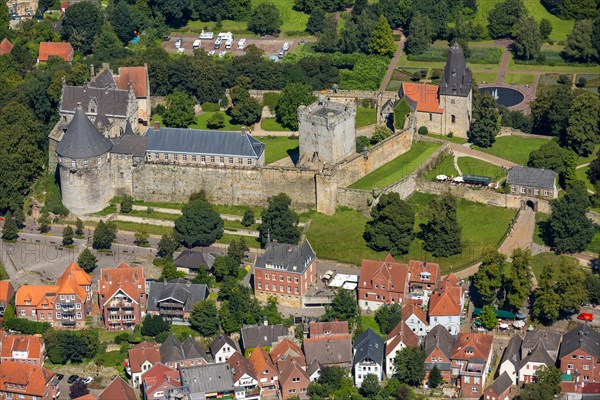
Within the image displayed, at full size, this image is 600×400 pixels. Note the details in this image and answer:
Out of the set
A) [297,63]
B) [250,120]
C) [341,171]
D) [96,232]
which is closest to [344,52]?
[297,63]

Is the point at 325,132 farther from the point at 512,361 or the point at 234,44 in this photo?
the point at 234,44

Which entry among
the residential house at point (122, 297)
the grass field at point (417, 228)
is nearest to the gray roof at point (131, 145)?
the grass field at point (417, 228)

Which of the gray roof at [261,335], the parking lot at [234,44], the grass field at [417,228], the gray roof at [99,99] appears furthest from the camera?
the parking lot at [234,44]

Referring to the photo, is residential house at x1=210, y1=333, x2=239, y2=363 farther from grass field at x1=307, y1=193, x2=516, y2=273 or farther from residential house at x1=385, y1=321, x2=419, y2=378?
grass field at x1=307, y1=193, x2=516, y2=273

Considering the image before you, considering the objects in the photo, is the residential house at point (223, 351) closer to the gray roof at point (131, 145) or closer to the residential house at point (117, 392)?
the residential house at point (117, 392)

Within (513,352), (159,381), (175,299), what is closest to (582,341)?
(513,352)
